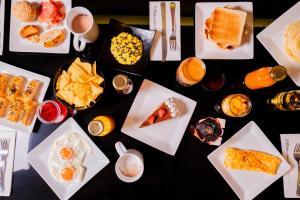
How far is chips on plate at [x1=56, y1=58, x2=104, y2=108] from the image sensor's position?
1.23 metres

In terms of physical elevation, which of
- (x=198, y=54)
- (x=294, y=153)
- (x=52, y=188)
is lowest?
(x=52, y=188)

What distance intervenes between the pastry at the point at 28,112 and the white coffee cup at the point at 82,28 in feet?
0.96

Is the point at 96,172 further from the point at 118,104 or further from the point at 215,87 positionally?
the point at 215,87

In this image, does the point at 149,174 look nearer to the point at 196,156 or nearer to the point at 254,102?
the point at 196,156

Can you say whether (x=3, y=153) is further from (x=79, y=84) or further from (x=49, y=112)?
(x=79, y=84)

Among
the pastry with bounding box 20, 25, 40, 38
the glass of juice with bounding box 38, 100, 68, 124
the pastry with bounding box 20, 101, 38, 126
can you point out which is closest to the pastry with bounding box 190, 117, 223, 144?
the glass of juice with bounding box 38, 100, 68, 124

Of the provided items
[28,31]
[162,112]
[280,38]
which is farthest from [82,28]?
[280,38]

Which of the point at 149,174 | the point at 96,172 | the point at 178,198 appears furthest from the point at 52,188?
the point at 178,198

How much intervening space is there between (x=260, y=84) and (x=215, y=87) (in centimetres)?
18

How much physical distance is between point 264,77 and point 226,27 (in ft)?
0.85

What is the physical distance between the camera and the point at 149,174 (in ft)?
4.21

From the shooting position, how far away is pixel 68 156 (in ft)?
4.19

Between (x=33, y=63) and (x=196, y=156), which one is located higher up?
(x=33, y=63)

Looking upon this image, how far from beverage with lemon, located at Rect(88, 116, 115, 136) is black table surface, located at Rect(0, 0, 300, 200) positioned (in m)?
0.04
